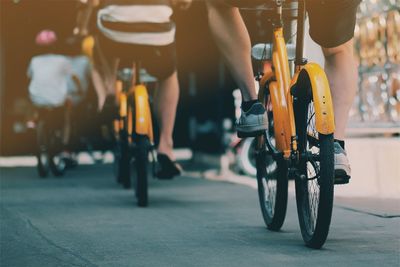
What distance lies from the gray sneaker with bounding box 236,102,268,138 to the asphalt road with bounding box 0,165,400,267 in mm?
510

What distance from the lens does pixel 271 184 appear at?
6113 mm

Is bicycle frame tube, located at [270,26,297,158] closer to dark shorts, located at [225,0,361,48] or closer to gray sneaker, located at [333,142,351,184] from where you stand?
dark shorts, located at [225,0,361,48]

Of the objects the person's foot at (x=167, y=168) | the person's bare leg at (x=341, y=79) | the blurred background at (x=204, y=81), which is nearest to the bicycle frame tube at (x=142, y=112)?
the person's foot at (x=167, y=168)

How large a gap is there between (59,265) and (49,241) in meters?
0.83

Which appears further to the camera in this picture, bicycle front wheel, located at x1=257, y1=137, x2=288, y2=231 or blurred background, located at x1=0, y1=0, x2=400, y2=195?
blurred background, located at x1=0, y1=0, x2=400, y2=195

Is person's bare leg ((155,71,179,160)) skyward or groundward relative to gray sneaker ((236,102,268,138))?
groundward

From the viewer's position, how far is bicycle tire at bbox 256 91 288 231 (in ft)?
19.0

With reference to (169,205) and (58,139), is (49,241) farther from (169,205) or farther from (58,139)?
(58,139)

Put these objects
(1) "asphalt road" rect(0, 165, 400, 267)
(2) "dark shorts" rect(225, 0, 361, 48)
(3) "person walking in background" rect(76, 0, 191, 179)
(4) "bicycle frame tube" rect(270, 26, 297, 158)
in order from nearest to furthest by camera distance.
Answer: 1. (1) "asphalt road" rect(0, 165, 400, 267)
2. (2) "dark shorts" rect(225, 0, 361, 48)
3. (4) "bicycle frame tube" rect(270, 26, 297, 158)
4. (3) "person walking in background" rect(76, 0, 191, 179)

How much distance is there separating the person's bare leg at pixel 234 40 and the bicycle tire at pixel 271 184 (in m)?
0.20

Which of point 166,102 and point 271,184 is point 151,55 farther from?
point 271,184

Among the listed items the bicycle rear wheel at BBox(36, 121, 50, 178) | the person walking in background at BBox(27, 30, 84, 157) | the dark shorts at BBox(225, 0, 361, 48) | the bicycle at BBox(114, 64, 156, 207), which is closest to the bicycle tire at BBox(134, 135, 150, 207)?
the bicycle at BBox(114, 64, 156, 207)

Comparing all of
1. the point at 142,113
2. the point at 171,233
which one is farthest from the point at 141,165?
the point at 171,233

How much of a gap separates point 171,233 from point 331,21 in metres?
1.35
